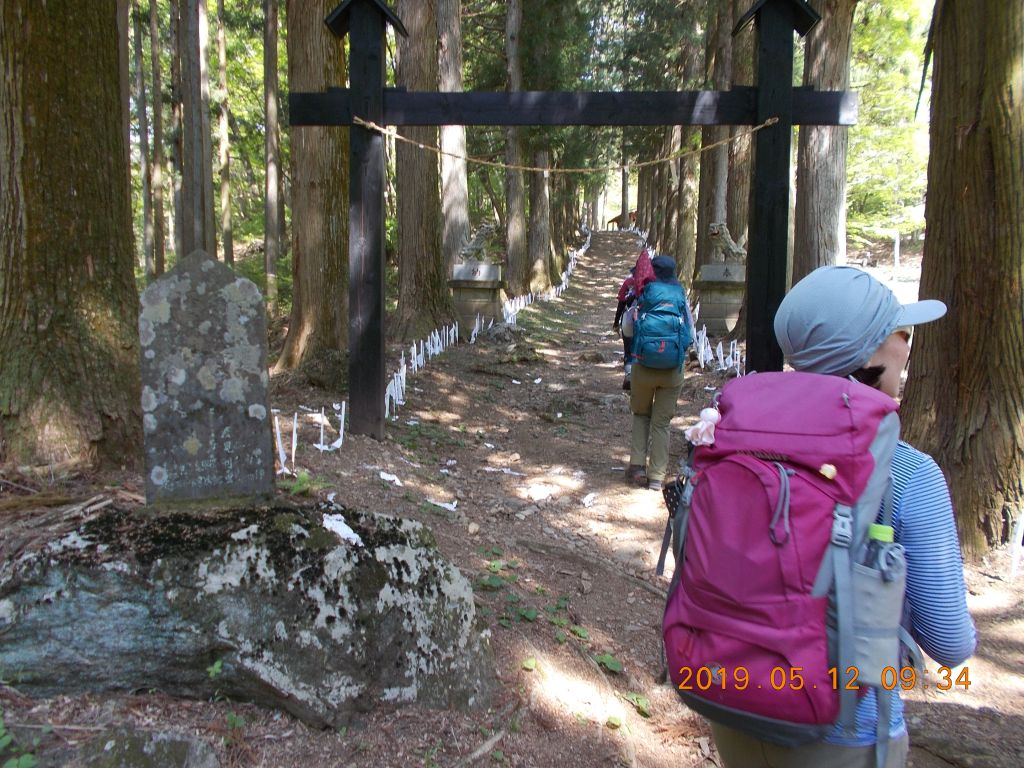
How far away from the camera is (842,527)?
5.15 feet

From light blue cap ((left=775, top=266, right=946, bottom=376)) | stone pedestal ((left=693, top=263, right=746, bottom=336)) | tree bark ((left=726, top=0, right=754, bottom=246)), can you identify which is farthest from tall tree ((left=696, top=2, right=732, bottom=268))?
light blue cap ((left=775, top=266, right=946, bottom=376))

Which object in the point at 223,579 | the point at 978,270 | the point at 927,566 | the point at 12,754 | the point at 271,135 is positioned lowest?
the point at 12,754

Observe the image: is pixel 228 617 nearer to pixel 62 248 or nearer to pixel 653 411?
pixel 62 248

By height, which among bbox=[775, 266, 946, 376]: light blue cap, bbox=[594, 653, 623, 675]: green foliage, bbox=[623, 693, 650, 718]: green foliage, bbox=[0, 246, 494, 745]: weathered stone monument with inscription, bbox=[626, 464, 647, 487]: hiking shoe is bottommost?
bbox=[623, 693, 650, 718]: green foliage

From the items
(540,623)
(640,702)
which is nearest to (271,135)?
(540,623)

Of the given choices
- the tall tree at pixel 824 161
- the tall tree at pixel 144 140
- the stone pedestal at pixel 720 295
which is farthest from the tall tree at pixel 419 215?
the tall tree at pixel 144 140

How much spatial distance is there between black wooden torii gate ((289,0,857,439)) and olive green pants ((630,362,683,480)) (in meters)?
0.70

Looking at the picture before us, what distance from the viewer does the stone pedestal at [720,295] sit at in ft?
48.9

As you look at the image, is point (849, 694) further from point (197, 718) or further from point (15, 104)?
point (15, 104)

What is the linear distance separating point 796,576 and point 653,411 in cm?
547

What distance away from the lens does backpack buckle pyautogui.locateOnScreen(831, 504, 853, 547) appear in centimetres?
156

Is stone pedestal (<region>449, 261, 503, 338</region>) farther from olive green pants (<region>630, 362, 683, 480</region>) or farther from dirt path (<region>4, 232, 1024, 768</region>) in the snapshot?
olive green pants (<region>630, 362, 683, 480</region>)

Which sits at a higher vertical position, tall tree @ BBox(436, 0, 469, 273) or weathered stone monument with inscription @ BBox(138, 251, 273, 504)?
tall tree @ BBox(436, 0, 469, 273)

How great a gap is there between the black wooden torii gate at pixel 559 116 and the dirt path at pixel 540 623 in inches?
46.5
